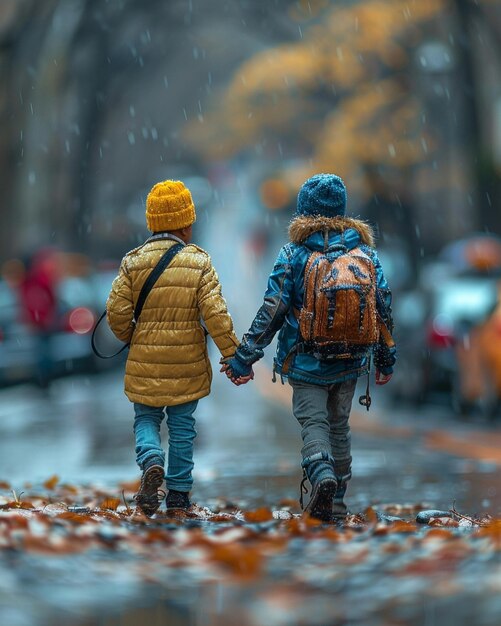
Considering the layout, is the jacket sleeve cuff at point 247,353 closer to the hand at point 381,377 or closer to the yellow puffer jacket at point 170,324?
the yellow puffer jacket at point 170,324

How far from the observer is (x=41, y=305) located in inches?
804

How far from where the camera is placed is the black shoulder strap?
8117mm

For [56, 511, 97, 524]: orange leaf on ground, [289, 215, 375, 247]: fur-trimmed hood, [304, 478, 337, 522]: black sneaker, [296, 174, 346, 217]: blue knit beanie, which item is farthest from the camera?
[296, 174, 346, 217]: blue knit beanie

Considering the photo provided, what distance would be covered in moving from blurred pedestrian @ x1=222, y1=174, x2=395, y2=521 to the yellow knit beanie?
0.62 m

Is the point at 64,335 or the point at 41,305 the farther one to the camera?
the point at 64,335

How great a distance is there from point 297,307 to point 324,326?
0.29 meters

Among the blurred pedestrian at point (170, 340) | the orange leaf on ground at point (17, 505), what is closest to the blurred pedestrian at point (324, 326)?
the blurred pedestrian at point (170, 340)

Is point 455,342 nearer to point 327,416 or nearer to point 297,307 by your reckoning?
point 327,416

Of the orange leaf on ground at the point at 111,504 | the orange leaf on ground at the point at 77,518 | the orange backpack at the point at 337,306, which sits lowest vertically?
the orange leaf on ground at the point at 77,518

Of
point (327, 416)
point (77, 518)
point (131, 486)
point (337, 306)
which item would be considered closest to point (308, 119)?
point (131, 486)

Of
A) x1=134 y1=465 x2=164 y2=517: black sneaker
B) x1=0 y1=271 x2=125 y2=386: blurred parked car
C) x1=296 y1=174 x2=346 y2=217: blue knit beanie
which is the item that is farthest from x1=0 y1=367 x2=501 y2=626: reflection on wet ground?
x1=296 y1=174 x2=346 y2=217: blue knit beanie

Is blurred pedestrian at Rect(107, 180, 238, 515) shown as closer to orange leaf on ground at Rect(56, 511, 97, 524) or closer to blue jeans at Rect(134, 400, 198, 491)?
blue jeans at Rect(134, 400, 198, 491)

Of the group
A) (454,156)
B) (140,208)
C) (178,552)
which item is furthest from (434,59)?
(140,208)

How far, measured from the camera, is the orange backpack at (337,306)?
7.62m
